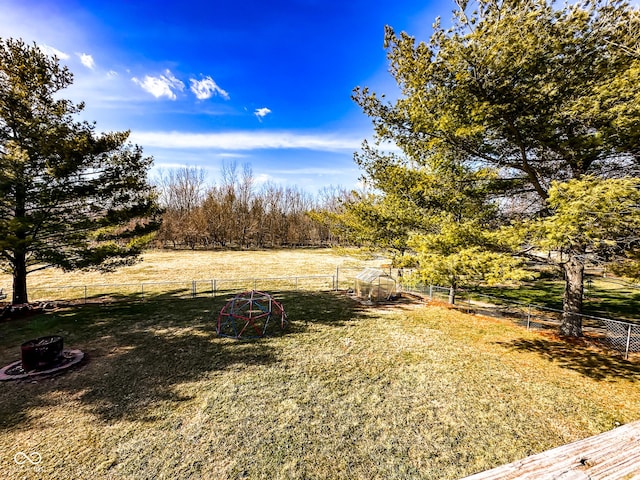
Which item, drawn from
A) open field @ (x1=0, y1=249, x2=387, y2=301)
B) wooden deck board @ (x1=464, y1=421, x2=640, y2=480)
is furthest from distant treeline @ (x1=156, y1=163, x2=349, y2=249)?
wooden deck board @ (x1=464, y1=421, x2=640, y2=480)

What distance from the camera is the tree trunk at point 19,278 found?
518 inches

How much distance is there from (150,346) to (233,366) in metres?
3.66

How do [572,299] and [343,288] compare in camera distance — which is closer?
[572,299]

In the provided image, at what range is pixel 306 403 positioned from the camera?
696cm

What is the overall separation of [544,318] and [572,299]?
13.2 feet

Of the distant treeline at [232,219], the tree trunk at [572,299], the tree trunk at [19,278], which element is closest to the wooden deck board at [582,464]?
the tree trunk at [572,299]

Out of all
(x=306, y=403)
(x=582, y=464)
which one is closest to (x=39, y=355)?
(x=306, y=403)

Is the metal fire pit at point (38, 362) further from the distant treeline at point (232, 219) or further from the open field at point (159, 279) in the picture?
the distant treeline at point (232, 219)

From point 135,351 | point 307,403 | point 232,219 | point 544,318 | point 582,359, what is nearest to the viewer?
point 307,403

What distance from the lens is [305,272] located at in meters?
29.1

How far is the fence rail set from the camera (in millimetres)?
9844

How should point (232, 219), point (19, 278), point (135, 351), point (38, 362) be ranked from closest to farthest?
point (38, 362), point (135, 351), point (19, 278), point (232, 219)

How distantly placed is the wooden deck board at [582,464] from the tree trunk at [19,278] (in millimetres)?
18406

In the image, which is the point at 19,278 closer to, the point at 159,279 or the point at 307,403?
the point at 159,279
